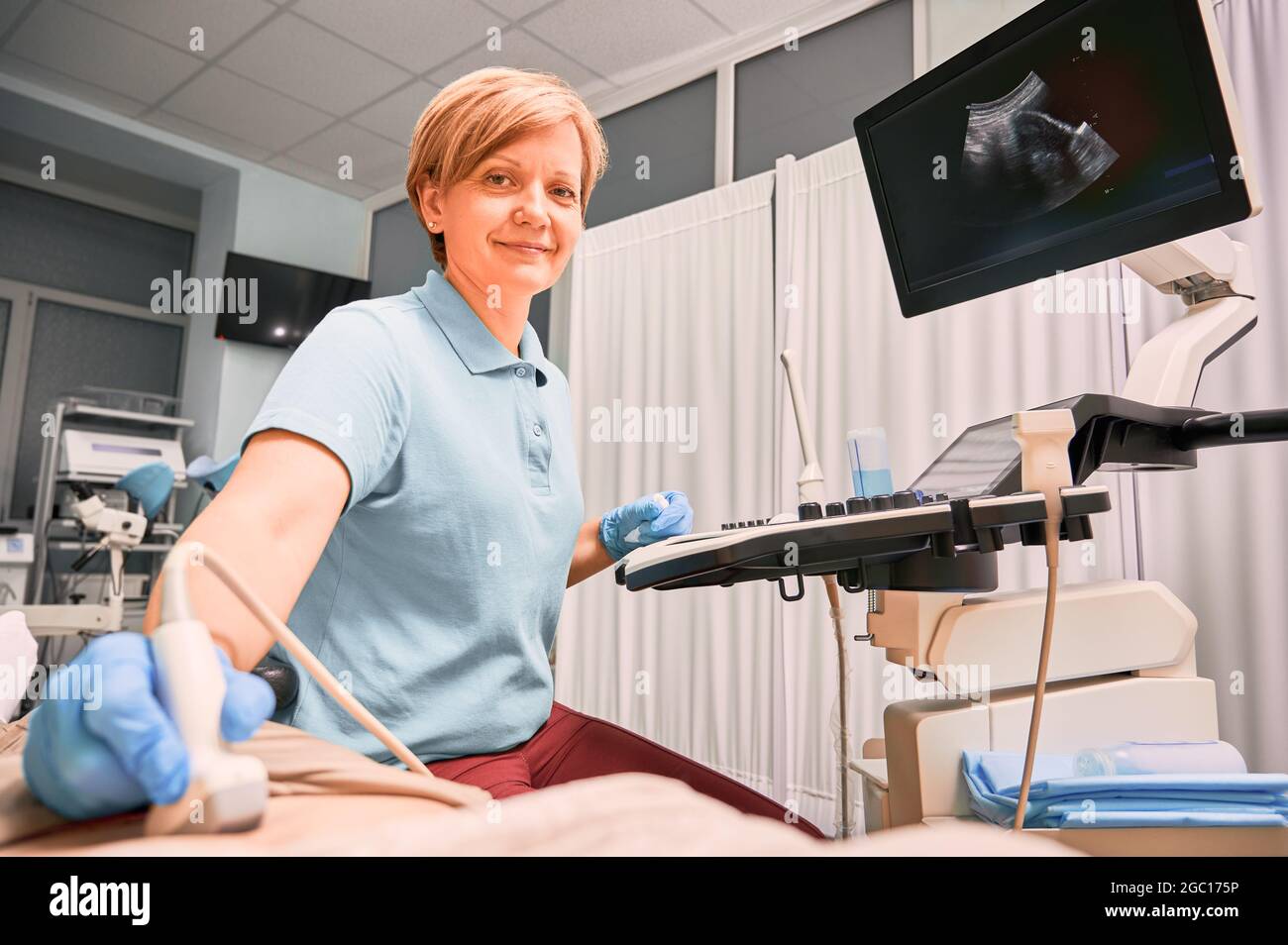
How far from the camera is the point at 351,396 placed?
2.30 ft

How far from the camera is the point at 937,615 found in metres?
0.84

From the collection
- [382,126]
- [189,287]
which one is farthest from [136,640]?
[189,287]

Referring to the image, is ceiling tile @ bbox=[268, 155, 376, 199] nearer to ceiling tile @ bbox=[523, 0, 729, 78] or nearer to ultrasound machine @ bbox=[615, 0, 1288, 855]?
ceiling tile @ bbox=[523, 0, 729, 78]

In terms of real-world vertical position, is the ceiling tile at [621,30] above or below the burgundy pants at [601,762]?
above

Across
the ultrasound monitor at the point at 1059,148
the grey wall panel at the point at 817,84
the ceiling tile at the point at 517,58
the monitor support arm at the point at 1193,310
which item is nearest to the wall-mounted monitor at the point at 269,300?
the ceiling tile at the point at 517,58

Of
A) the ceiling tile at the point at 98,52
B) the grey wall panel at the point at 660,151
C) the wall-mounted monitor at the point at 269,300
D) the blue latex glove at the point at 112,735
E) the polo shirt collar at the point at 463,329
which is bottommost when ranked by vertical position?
the blue latex glove at the point at 112,735

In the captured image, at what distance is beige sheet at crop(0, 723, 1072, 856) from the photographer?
28cm

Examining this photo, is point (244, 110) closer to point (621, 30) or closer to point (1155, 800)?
point (621, 30)

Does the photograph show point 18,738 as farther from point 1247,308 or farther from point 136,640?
point 1247,308

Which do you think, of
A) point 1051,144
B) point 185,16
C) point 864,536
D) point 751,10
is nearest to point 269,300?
point 185,16

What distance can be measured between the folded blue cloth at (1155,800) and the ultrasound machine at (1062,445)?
0.06 ft

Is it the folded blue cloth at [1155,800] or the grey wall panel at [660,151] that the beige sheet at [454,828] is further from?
the grey wall panel at [660,151]

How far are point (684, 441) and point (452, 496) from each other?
221 centimetres

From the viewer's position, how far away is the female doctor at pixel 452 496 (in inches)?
24.8
